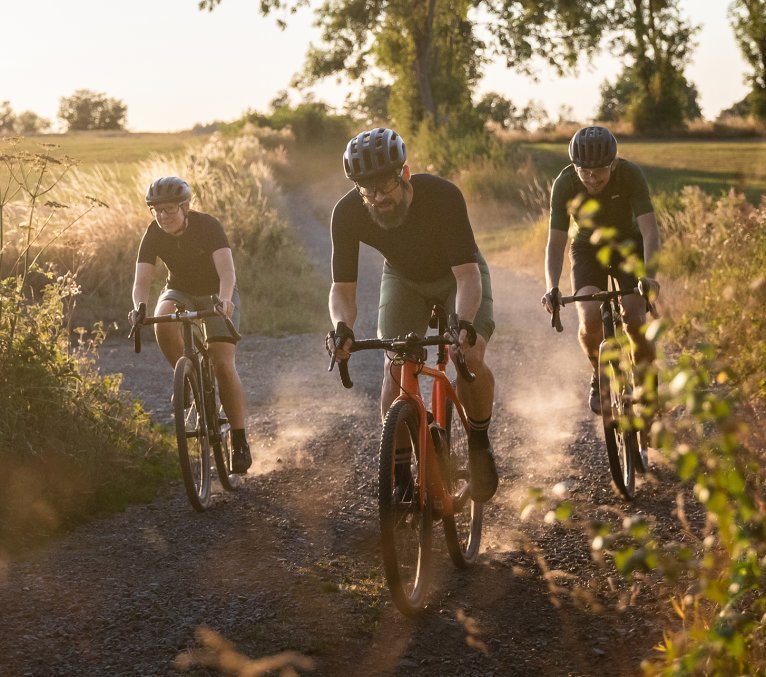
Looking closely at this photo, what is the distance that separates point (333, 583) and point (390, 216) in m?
1.85

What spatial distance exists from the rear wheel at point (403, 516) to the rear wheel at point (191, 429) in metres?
2.03

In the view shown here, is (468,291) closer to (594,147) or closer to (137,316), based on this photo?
(594,147)

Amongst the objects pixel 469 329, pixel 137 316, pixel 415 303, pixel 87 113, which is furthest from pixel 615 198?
pixel 87 113

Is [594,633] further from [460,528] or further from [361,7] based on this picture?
[361,7]

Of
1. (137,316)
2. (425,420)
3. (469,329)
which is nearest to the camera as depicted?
(469,329)

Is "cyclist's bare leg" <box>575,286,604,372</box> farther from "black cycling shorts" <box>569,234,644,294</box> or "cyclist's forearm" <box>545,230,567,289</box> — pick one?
"cyclist's forearm" <box>545,230,567,289</box>

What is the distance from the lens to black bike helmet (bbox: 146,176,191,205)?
7.05 metres

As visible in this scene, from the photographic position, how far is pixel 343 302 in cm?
548

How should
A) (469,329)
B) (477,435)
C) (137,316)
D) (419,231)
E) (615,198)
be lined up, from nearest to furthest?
(469,329)
(419,231)
(477,435)
(137,316)
(615,198)

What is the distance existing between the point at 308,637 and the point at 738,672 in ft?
6.36

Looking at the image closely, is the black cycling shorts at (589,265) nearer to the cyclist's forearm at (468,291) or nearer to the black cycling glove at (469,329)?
the cyclist's forearm at (468,291)

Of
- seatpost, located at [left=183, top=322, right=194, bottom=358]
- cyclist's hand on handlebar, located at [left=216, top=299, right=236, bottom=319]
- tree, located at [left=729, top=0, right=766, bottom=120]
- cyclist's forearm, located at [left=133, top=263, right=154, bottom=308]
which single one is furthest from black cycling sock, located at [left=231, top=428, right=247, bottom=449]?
tree, located at [left=729, top=0, right=766, bottom=120]

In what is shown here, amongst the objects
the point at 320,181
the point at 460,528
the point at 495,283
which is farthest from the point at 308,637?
the point at 320,181

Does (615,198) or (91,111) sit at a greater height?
(91,111)
